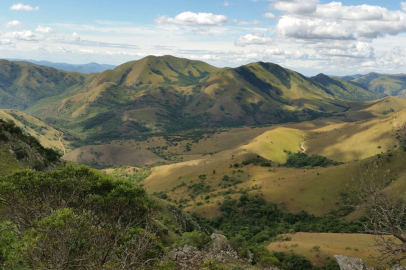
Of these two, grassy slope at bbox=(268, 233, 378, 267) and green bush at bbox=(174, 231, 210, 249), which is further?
grassy slope at bbox=(268, 233, 378, 267)

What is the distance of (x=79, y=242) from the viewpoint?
15.9 meters

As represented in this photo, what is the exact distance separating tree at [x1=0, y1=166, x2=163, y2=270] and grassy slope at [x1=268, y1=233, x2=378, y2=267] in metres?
29.3

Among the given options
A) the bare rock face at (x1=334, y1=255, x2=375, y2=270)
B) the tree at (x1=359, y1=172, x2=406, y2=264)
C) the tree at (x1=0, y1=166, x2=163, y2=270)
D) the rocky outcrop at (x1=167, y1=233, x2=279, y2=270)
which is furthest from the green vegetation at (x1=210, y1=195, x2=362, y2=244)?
the tree at (x1=359, y1=172, x2=406, y2=264)

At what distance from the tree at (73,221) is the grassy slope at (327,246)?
29.3m

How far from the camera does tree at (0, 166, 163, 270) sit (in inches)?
529

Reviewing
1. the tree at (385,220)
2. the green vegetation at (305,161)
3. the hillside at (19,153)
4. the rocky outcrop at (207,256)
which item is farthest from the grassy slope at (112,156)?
the tree at (385,220)

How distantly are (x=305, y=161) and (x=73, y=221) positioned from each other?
13312 cm

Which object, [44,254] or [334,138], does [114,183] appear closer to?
[44,254]

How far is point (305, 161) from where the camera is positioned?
439 feet

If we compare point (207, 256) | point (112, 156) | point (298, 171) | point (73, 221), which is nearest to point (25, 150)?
point (207, 256)

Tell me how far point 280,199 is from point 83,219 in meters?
66.2

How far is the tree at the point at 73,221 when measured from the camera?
44.1 ft

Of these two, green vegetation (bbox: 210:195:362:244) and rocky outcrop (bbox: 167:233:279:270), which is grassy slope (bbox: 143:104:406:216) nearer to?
green vegetation (bbox: 210:195:362:244)

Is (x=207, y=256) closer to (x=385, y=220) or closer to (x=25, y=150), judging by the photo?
(x=385, y=220)
